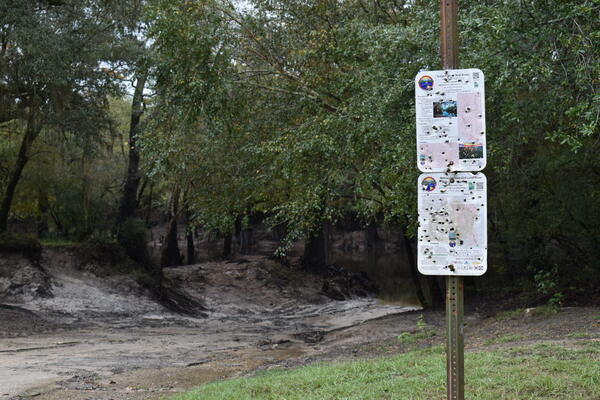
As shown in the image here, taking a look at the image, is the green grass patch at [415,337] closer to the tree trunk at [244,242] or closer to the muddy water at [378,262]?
the muddy water at [378,262]

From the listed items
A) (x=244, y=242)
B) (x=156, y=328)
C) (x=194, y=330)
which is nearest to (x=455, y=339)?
(x=194, y=330)

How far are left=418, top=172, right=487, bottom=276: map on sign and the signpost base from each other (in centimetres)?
10

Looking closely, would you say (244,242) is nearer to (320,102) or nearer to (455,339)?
(320,102)

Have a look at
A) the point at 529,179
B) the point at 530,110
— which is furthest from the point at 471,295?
the point at 530,110

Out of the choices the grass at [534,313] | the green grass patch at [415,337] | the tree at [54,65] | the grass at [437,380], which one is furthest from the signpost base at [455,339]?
the tree at [54,65]

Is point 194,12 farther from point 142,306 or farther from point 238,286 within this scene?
point 238,286

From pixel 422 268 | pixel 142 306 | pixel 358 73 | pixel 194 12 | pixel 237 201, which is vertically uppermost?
pixel 194 12

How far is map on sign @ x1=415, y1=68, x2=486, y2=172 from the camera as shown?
3896 millimetres

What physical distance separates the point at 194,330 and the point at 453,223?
15934 millimetres

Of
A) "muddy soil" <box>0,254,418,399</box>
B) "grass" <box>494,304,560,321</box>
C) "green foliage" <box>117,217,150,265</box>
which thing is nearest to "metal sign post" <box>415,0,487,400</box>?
"muddy soil" <box>0,254,418,399</box>

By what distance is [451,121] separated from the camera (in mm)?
3932

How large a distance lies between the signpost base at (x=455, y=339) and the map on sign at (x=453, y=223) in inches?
4.1

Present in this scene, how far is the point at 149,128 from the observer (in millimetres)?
15500

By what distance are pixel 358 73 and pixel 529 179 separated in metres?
5.50
